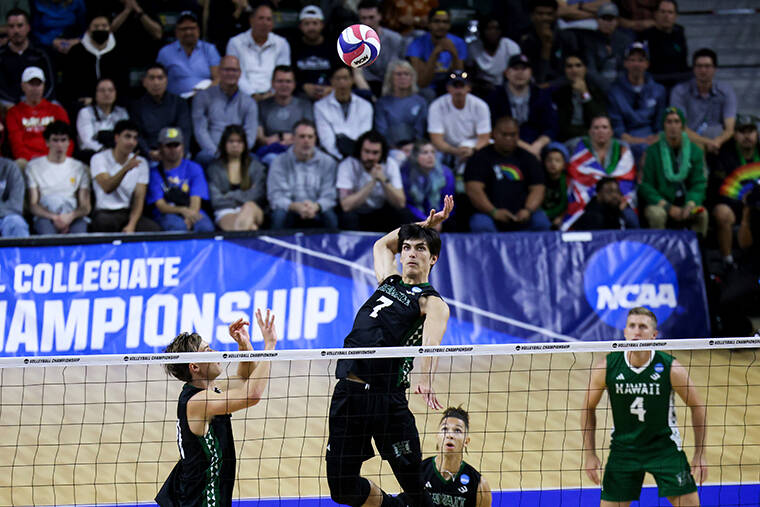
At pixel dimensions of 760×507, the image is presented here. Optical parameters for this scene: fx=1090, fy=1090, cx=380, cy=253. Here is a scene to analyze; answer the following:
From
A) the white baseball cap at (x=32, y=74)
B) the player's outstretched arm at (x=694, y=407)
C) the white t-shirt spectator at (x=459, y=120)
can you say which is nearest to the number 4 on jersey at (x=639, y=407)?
the player's outstretched arm at (x=694, y=407)

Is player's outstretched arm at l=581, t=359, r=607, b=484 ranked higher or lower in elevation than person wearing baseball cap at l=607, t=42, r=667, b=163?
lower

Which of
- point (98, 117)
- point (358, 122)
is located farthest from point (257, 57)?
point (98, 117)

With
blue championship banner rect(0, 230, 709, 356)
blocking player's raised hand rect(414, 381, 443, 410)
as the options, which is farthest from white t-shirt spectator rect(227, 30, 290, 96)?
blocking player's raised hand rect(414, 381, 443, 410)

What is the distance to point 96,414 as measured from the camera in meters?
11.4

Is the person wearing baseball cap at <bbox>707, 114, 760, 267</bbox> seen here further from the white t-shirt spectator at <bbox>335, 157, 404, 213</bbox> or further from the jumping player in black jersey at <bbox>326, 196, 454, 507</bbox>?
the jumping player in black jersey at <bbox>326, 196, 454, 507</bbox>

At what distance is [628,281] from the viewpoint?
13.2 m

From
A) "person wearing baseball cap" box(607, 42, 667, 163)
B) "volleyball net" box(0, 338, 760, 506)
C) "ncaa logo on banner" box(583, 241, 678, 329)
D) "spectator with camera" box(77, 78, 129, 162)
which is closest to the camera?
"volleyball net" box(0, 338, 760, 506)

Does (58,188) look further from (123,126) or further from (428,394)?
(428,394)

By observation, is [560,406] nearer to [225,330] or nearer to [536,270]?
[536,270]

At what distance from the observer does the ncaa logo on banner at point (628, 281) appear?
13.1 metres

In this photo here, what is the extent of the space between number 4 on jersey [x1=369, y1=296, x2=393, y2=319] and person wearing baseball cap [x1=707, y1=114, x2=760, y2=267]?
7327mm

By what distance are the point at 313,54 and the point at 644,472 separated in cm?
911

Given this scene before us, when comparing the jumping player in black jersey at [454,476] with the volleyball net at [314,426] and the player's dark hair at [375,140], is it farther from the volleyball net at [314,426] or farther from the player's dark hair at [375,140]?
the player's dark hair at [375,140]

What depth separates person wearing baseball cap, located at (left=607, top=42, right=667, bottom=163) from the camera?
15430mm
